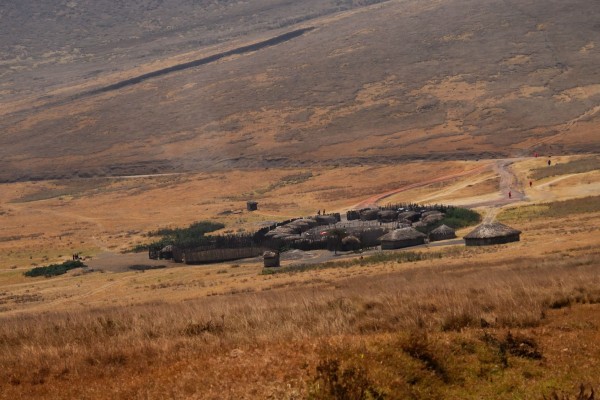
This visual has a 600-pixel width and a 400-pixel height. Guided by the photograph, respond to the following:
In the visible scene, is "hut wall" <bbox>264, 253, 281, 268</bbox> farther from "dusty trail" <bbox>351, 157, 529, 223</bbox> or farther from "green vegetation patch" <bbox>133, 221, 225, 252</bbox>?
"green vegetation patch" <bbox>133, 221, 225, 252</bbox>

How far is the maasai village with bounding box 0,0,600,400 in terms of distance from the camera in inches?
381

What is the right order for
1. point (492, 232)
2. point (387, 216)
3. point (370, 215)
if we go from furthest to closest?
point (370, 215)
point (387, 216)
point (492, 232)

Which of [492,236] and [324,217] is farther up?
[324,217]

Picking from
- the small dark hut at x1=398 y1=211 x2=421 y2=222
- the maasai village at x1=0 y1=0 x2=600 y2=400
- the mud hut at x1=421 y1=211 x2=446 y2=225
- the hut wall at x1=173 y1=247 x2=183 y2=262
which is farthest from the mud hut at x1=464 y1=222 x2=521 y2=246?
the hut wall at x1=173 y1=247 x2=183 y2=262

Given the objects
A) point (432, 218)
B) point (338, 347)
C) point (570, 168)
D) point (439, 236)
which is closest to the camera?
point (338, 347)

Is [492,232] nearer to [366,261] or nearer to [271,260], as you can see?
[366,261]

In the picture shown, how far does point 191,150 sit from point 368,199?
177 feet

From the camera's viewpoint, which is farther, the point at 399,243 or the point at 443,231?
the point at 443,231

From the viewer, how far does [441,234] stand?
50000 millimetres

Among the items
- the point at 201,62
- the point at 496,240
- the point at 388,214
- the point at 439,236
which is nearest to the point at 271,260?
the point at 439,236

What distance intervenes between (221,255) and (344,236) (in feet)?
28.4

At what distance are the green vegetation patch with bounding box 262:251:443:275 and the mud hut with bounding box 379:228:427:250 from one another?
151 inches

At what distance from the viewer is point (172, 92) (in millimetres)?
164875

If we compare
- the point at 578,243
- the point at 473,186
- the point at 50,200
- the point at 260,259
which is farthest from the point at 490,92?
the point at 578,243
